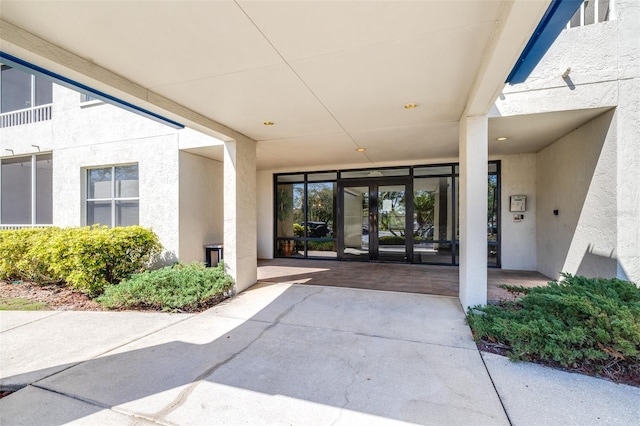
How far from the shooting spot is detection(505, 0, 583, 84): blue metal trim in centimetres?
218

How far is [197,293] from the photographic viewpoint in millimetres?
4641

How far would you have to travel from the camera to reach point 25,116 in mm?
8203

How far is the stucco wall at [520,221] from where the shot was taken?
682 cm

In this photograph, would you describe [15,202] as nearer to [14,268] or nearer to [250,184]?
[14,268]

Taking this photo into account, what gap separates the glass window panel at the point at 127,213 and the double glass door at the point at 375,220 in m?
5.38

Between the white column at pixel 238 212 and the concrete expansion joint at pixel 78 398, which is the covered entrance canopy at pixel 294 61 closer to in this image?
the white column at pixel 238 212

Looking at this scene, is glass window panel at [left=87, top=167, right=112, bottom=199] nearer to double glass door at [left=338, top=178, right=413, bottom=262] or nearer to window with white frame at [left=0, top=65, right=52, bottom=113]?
window with white frame at [left=0, top=65, right=52, bottom=113]

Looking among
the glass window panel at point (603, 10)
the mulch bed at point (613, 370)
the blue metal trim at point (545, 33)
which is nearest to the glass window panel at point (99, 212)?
the blue metal trim at point (545, 33)

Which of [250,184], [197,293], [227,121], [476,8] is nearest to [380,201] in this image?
[250,184]

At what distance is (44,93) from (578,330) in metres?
12.5

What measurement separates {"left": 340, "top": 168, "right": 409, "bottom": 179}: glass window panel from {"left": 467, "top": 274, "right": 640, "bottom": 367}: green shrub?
5.19 meters

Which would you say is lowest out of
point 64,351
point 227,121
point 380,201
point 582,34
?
point 64,351

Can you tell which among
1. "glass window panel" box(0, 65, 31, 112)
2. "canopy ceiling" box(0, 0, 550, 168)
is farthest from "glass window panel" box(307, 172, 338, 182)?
"glass window panel" box(0, 65, 31, 112)

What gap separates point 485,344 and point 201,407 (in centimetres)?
293
